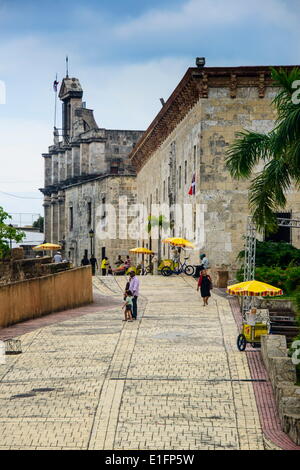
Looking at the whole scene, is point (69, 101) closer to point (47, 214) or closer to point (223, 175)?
point (47, 214)

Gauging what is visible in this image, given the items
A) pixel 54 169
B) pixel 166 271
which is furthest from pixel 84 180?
pixel 166 271

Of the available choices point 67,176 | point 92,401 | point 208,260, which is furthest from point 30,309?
point 67,176

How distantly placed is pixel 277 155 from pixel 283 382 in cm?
434

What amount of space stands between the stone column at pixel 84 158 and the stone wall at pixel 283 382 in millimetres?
58389

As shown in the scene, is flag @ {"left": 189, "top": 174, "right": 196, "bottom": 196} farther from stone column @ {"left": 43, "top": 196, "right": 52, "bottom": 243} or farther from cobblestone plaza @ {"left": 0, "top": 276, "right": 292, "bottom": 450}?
stone column @ {"left": 43, "top": 196, "right": 52, "bottom": 243}

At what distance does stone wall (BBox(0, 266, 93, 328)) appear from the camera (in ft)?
83.5

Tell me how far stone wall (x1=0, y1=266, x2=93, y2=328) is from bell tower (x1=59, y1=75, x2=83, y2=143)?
52963mm

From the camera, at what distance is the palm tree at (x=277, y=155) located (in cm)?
1705

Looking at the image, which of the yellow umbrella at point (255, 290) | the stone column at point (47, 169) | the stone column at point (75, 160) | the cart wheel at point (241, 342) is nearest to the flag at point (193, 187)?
the yellow umbrella at point (255, 290)

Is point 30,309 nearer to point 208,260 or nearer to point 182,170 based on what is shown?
point 208,260

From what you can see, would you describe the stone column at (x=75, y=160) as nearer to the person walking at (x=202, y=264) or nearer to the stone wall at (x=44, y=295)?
the person walking at (x=202, y=264)

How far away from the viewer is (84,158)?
77.9 meters

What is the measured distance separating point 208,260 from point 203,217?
1.85 metres

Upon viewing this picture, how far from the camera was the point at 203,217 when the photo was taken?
3978cm
